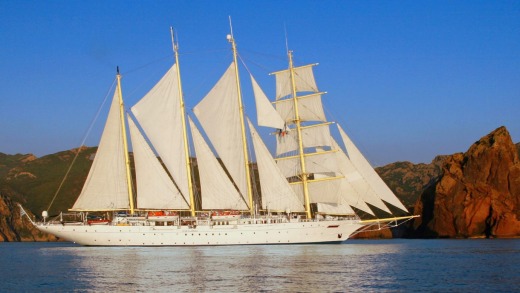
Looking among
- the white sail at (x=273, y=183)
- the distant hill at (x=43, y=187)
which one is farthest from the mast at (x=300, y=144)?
the distant hill at (x=43, y=187)

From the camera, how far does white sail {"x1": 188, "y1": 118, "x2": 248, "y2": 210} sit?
74.4 meters

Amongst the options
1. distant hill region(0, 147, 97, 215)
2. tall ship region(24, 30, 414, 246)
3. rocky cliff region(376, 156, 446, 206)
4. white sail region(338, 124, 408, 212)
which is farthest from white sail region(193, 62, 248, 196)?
rocky cliff region(376, 156, 446, 206)

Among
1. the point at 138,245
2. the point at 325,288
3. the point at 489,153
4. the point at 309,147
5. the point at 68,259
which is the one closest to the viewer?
the point at 325,288

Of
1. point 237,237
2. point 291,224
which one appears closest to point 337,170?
point 291,224

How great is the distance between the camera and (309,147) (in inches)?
3118

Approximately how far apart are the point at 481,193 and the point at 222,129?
5002cm

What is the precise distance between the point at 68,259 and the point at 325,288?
102 ft

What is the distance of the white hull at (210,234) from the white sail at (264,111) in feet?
38.2

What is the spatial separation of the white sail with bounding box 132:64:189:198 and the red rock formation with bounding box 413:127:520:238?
167ft

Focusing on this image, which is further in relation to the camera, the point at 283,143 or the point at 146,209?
the point at 283,143

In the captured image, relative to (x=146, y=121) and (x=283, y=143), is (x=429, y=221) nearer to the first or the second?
(x=283, y=143)

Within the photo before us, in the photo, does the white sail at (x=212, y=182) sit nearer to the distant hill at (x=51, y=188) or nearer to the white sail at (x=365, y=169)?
the white sail at (x=365, y=169)

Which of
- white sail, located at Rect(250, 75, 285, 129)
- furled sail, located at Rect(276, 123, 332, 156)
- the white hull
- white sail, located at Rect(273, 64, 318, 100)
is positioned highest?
white sail, located at Rect(273, 64, 318, 100)

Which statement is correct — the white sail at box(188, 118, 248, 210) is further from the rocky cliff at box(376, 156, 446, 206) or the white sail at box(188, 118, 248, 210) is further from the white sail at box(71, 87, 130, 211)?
the rocky cliff at box(376, 156, 446, 206)
